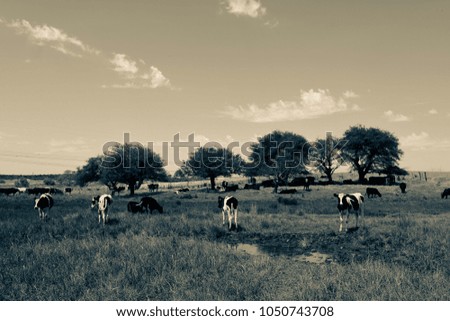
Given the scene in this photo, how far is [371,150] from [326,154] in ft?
29.0

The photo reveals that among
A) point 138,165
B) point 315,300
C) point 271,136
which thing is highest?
point 271,136

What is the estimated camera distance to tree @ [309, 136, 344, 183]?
71375 millimetres

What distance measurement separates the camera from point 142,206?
22984mm

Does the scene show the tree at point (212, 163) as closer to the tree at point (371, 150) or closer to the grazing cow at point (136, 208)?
the tree at point (371, 150)

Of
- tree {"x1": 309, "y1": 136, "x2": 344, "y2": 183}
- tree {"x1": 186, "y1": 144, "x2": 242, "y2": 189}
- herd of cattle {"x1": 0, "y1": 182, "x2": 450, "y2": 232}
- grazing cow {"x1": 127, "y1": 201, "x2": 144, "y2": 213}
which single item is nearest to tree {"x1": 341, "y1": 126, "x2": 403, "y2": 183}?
tree {"x1": 309, "y1": 136, "x2": 344, "y2": 183}

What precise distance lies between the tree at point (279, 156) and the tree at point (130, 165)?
17.6 m

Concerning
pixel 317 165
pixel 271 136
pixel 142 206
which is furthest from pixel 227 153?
pixel 142 206

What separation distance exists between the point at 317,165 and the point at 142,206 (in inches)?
2163

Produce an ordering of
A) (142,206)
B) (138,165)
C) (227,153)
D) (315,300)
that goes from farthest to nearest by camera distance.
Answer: (227,153) → (138,165) → (142,206) → (315,300)

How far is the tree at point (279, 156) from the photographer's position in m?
55.7

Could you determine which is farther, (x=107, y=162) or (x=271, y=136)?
(x=271, y=136)

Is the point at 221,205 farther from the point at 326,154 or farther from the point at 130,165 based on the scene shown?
the point at 326,154

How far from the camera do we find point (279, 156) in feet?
185
